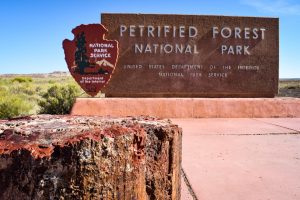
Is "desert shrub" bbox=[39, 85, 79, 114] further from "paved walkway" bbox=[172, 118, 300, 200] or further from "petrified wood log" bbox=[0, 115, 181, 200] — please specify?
"petrified wood log" bbox=[0, 115, 181, 200]

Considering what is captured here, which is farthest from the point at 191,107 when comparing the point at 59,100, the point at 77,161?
the point at 77,161

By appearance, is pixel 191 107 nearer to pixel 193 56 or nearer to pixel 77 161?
pixel 193 56

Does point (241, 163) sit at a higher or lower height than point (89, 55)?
lower

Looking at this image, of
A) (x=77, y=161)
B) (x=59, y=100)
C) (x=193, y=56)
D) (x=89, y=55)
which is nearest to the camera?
(x=77, y=161)

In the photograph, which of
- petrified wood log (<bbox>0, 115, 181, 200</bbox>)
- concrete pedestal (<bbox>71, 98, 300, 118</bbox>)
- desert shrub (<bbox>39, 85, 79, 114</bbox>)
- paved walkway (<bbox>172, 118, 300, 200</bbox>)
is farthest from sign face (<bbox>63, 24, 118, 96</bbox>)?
petrified wood log (<bbox>0, 115, 181, 200</bbox>)

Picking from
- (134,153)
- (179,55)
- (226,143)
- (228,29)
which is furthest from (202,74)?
(134,153)

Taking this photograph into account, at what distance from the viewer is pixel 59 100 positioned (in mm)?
11141

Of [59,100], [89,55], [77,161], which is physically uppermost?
[89,55]

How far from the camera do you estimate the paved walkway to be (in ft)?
9.16

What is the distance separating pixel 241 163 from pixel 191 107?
4080 mm

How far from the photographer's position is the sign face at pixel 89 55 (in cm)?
770

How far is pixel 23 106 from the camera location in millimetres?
11172

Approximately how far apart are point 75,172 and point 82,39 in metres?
6.65

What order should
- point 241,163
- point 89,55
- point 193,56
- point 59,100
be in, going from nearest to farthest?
1. point 241,163
2. point 89,55
3. point 193,56
4. point 59,100
